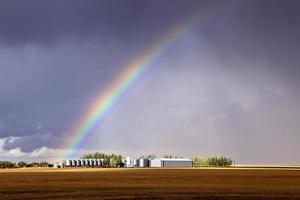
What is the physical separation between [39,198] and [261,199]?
2344 cm

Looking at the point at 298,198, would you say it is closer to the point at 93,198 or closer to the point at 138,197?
the point at 138,197

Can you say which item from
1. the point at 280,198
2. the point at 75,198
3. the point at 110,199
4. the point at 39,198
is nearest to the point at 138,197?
the point at 110,199

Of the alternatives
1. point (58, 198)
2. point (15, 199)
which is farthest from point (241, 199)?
point (15, 199)

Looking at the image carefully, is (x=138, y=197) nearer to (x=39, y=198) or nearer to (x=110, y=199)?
(x=110, y=199)

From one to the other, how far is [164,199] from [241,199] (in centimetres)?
797

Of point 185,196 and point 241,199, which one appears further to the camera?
point 185,196

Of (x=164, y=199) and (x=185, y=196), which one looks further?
(x=185, y=196)

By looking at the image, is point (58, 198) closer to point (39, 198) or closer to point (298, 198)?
point (39, 198)

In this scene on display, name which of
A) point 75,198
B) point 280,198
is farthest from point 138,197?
point 280,198

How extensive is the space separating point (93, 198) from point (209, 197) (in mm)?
12402

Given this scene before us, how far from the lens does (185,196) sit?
2153 inches

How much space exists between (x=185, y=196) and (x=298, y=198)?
39.1ft

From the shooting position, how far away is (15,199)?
51.5 meters

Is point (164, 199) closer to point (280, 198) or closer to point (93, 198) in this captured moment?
point (93, 198)
